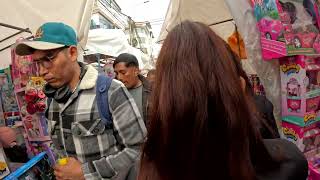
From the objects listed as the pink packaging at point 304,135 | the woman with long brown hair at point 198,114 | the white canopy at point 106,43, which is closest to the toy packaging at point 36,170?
the woman with long brown hair at point 198,114

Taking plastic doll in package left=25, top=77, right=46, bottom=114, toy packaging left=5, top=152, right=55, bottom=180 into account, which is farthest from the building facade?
toy packaging left=5, top=152, right=55, bottom=180

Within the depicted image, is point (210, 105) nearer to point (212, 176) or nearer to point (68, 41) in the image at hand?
point (212, 176)

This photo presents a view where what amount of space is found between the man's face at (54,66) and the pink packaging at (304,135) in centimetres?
169

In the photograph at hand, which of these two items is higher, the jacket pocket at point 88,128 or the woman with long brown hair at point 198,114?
the woman with long brown hair at point 198,114

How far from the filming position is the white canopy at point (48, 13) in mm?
2744

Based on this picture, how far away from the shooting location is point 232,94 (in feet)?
2.52

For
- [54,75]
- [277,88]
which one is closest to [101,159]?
[54,75]

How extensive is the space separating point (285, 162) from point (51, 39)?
1.48m

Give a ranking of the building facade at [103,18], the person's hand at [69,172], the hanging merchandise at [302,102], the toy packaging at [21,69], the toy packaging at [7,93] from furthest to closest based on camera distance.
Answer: the building facade at [103,18]
the toy packaging at [7,93]
the toy packaging at [21,69]
the hanging merchandise at [302,102]
the person's hand at [69,172]

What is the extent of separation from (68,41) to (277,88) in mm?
1573

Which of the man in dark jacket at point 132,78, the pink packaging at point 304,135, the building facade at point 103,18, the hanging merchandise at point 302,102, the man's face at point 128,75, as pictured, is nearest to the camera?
the hanging merchandise at point 302,102

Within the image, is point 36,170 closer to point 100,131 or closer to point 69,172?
point 69,172

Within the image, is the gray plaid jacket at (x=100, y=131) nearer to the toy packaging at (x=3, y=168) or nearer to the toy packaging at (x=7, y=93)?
the toy packaging at (x=3, y=168)

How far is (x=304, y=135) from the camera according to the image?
2.23m
